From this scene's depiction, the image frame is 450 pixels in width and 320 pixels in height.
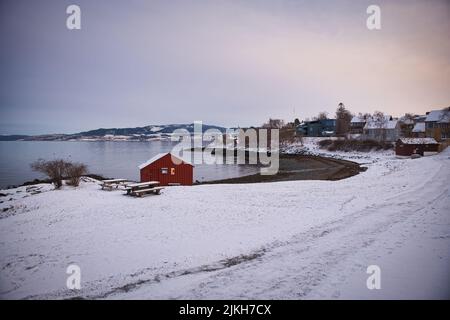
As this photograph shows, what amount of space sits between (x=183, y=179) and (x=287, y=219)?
1482 centimetres

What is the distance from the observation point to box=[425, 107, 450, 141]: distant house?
180 feet

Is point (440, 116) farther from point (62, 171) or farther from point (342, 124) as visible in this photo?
point (62, 171)

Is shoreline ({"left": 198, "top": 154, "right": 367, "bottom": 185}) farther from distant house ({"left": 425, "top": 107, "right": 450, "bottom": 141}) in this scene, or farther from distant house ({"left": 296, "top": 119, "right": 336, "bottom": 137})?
distant house ({"left": 296, "top": 119, "right": 336, "bottom": 137})

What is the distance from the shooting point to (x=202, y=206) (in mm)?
14328

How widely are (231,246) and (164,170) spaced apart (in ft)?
53.7

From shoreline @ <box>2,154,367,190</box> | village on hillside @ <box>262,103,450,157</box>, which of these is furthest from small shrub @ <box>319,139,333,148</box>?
shoreline @ <box>2,154,367,190</box>

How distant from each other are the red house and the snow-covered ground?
316 inches

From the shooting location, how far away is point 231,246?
8.95 m

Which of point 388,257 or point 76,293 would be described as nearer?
point 76,293

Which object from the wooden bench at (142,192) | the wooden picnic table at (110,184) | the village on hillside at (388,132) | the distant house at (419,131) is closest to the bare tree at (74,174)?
the wooden picnic table at (110,184)

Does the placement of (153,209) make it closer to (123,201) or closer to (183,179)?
(123,201)

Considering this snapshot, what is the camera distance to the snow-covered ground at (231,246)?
643cm
